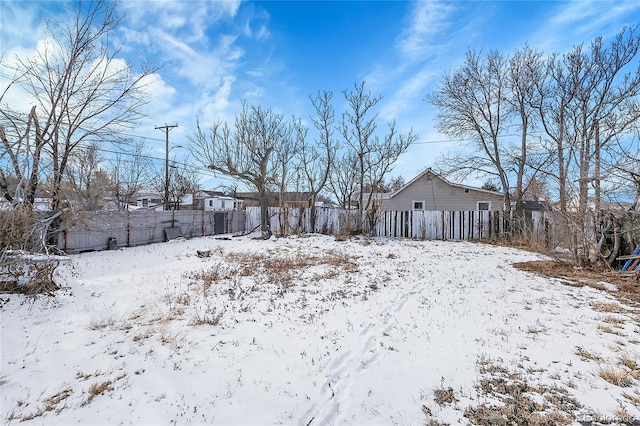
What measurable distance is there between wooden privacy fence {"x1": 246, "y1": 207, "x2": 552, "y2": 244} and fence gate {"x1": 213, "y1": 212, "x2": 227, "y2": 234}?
180 centimetres

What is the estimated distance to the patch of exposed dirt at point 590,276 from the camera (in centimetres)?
539

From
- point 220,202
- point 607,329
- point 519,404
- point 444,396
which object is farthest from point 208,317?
point 220,202

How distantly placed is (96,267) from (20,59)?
5043 mm

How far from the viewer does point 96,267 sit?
7.29 metres

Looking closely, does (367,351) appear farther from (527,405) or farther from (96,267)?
(96,267)

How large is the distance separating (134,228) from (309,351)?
11142 millimetres

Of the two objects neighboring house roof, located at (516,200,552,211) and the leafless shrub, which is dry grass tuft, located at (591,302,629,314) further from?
the leafless shrub

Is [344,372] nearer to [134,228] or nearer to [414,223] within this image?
[134,228]

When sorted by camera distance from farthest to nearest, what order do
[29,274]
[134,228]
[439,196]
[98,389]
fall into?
Answer: [439,196] → [134,228] → [29,274] → [98,389]

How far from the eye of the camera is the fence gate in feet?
53.2

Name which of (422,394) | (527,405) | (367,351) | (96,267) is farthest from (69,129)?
(527,405)

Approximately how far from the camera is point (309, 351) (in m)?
3.14

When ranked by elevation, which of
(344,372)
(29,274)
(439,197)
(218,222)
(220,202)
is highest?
(220,202)

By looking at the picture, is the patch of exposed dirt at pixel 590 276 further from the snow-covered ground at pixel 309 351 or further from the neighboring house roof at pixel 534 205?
the neighboring house roof at pixel 534 205
